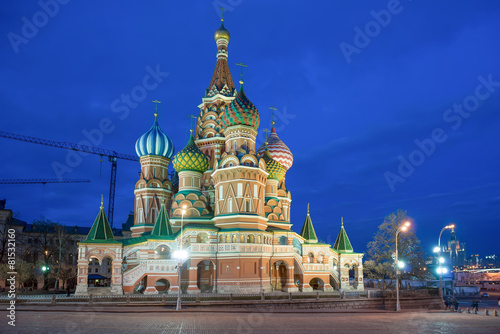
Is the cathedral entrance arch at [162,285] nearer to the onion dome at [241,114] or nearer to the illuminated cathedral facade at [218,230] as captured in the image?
the illuminated cathedral facade at [218,230]

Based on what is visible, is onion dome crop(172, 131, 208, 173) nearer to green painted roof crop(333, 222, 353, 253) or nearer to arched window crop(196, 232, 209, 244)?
arched window crop(196, 232, 209, 244)

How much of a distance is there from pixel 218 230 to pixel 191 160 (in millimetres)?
10689

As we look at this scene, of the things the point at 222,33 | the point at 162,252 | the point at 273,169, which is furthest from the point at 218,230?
the point at 222,33

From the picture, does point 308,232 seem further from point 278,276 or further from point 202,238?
point 202,238

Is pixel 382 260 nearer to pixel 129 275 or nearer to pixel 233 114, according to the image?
pixel 233 114

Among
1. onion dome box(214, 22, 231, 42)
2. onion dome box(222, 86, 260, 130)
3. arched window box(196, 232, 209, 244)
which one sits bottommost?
arched window box(196, 232, 209, 244)

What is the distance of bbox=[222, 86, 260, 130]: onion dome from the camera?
4400 centimetres

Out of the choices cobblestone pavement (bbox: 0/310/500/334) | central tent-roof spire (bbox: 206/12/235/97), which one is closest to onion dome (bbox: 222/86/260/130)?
central tent-roof spire (bbox: 206/12/235/97)

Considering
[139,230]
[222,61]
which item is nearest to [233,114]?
[222,61]

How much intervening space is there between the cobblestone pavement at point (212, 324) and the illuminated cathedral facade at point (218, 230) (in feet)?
44.8

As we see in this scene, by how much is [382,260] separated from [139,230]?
28.2 metres

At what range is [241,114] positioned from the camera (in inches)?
Result: 1730

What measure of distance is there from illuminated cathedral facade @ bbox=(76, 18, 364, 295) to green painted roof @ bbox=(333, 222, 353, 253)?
12 centimetres

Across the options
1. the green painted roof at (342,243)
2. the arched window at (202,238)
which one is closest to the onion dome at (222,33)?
the arched window at (202,238)
